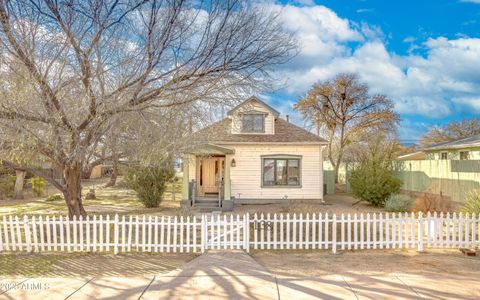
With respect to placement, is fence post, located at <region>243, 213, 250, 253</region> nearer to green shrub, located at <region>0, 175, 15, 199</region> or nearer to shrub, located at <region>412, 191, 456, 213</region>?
shrub, located at <region>412, 191, 456, 213</region>

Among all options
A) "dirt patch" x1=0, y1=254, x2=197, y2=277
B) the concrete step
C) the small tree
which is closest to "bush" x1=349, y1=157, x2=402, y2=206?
the small tree

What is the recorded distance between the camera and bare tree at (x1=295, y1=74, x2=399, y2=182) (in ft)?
114

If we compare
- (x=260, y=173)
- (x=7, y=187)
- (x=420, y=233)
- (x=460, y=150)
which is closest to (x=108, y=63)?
(x=420, y=233)

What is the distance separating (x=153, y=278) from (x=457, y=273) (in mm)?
5715

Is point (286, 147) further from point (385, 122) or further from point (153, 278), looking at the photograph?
point (385, 122)

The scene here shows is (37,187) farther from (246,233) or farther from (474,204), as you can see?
(474,204)

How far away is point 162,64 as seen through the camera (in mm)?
8352

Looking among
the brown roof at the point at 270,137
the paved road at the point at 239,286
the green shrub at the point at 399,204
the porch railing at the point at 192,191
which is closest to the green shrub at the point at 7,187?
the porch railing at the point at 192,191

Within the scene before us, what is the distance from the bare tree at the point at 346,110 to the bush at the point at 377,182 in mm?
15806

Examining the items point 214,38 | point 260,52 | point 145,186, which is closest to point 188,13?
point 214,38

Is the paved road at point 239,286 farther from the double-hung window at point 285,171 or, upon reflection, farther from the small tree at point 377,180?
the double-hung window at point 285,171

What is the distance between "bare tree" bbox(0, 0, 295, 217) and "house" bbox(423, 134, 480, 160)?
56.4 feet

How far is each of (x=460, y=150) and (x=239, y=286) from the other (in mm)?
21604

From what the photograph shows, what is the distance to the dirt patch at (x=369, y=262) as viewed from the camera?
23.5 feet
